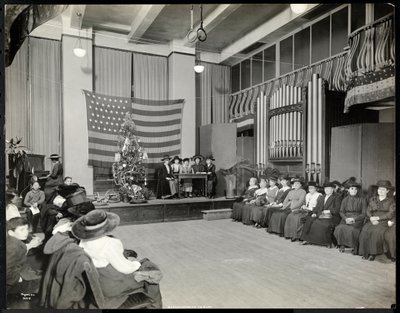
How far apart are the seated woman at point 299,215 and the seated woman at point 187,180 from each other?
1.62m

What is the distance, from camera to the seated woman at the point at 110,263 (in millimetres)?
3197

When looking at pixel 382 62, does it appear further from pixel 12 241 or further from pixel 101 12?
pixel 12 241

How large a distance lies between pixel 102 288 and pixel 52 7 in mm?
3189

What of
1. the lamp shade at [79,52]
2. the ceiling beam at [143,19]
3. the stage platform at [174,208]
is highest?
the ceiling beam at [143,19]

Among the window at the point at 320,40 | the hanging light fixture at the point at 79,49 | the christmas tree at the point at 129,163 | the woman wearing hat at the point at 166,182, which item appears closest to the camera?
the hanging light fixture at the point at 79,49

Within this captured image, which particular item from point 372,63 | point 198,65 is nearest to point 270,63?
point 198,65

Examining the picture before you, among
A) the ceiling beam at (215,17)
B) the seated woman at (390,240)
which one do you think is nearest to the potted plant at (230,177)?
the ceiling beam at (215,17)

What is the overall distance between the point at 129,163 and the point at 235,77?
2236 mm

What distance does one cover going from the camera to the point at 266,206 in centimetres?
512

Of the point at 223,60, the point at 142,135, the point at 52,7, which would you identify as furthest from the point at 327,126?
the point at 52,7

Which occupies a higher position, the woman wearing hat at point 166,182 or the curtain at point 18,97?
the curtain at point 18,97

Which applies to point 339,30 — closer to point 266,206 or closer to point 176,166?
point 266,206

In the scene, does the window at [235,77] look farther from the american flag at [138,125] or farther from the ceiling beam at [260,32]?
the american flag at [138,125]

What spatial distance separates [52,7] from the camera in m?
3.53
